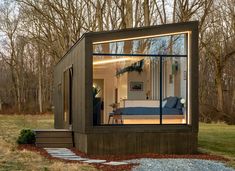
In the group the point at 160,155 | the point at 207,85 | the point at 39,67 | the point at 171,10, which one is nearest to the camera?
the point at 160,155

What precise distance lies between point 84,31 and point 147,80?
1728 cm

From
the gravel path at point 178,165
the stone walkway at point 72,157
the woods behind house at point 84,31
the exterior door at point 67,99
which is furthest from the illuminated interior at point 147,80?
the woods behind house at point 84,31

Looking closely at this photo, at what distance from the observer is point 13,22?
48.7 m

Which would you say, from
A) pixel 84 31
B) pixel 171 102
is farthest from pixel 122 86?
pixel 84 31

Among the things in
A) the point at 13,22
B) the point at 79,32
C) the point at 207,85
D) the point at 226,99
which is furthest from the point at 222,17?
the point at 13,22

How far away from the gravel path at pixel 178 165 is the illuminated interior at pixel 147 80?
6.94 feet

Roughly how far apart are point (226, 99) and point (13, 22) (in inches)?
947

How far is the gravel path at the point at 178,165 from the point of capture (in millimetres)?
9155

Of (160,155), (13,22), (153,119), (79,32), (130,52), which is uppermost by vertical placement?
(13,22)

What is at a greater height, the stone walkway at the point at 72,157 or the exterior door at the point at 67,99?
the exterior door at the point at 67,99

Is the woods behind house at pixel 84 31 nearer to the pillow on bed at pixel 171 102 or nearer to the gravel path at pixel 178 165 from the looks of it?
the pillow on bed at pixel 171 102

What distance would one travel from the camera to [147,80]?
12469 mm

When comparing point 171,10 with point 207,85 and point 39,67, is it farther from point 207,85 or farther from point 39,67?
point 39,67

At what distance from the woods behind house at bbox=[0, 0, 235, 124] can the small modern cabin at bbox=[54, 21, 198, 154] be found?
31.3ft
